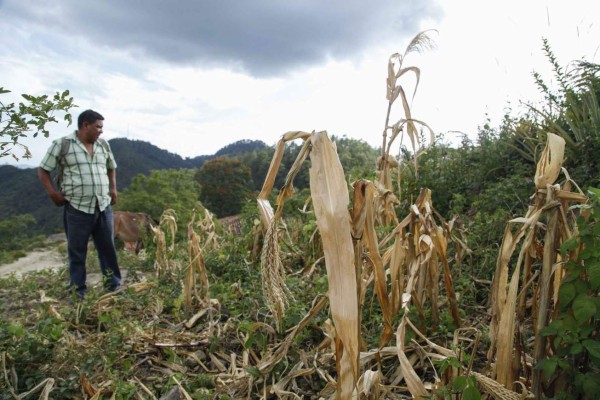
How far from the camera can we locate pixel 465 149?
183 inches

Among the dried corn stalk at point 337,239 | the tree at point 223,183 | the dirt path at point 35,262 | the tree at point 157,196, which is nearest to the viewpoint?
the dried corn stalk at point 337,239

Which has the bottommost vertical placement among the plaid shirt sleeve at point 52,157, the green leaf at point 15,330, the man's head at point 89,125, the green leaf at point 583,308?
the green leaf at point 15,330

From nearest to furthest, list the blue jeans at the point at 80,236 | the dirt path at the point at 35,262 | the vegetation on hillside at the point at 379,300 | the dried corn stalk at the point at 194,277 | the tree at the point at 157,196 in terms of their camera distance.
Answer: the vegetation on hillside at the point at 379,300
the dried corn stalk at the point at 194,277
the blue jeans at the point at 80,236
the dirt path at the point at 35,262
the tree at the point at 157,196

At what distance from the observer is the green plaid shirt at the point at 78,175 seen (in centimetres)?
380

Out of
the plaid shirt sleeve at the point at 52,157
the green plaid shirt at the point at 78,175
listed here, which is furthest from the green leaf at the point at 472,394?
the plaid shirt sleeve at the point at 52,157

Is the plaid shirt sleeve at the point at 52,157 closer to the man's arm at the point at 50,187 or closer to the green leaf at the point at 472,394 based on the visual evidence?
the man's arm at the point at 50,187

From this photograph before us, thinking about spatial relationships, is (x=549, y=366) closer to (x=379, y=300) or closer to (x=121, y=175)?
(x=379, y=300)

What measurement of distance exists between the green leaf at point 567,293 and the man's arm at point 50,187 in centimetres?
376

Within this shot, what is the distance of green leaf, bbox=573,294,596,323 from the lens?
131cm

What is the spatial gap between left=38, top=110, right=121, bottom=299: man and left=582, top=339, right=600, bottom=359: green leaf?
3501 millimetres

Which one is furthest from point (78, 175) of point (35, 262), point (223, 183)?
point (223, 183)

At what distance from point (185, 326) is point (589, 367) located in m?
2.32

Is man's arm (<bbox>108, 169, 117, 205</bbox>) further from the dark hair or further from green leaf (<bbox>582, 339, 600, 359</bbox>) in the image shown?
green leaf (<bbox>582, 339, 600, 359</bbox>)

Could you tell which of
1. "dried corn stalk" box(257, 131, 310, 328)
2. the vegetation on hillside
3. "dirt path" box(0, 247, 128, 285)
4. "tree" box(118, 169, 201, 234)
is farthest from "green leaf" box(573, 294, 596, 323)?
"tree" box(118, 169, 201, 234)
